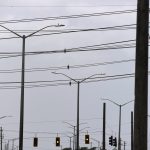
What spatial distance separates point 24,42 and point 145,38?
24079 millimetres

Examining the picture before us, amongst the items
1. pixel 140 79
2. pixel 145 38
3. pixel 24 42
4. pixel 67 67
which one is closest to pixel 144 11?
pixel 145 38

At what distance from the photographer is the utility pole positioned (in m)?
15.7

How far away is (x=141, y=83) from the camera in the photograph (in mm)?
15875

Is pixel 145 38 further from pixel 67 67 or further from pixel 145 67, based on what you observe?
pixel 67 67

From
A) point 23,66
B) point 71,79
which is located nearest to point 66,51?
point 23,66

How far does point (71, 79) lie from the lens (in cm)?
5775

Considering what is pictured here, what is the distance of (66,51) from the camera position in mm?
37594

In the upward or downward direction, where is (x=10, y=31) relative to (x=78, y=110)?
upward

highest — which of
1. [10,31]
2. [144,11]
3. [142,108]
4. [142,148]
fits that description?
[10,31]

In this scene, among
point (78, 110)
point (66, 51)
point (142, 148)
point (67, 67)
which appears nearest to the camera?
point (142, 148)

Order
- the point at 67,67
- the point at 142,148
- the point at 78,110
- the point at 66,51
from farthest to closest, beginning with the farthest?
1. the point at 78,110
2. the point at 67,67
3. the point at 66,51
4. the point at 142,148

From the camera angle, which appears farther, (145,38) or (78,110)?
(78,110)

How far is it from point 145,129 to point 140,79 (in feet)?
4.25

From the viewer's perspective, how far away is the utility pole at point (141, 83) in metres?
15.7
